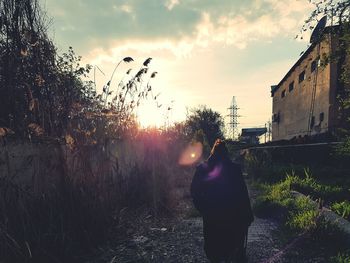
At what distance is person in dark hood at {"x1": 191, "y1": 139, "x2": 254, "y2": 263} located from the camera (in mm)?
3842

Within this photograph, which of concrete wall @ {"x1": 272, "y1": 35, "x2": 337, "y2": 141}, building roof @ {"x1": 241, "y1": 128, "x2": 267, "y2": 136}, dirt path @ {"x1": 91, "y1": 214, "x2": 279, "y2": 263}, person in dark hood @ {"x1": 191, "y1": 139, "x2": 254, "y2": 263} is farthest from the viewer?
building roof @ {"x1": 241, "y1": 128, "x2": 267, "y2": 136}

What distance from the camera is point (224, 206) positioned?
3.86m

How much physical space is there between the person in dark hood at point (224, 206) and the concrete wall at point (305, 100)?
10.1 meters

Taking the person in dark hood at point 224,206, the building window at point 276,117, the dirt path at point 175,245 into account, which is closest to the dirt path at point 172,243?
the dirt path at point 175,245

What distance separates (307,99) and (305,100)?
1.60 ft

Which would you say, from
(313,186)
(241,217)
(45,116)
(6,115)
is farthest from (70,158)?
(313,186)

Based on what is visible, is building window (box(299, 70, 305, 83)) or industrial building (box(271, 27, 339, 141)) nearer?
industrial building (box(271, 27, 339, 141))

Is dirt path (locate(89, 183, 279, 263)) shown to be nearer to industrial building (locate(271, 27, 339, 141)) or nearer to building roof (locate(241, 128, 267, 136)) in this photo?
industrial building (locate(271, 27, 339, 141))

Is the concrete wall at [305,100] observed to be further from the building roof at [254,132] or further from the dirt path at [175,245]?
the building roof at [254,132]

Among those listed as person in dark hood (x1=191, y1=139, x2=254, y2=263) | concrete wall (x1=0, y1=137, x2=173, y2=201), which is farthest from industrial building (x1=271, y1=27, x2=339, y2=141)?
concrete wall (x1=0, y1=137, x2=173, y2=201)

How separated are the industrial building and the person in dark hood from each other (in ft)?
19.9

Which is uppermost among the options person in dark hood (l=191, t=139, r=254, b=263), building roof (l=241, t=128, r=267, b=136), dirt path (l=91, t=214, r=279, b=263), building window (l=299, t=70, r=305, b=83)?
building window (l=299, t=70, r=305, b=83)

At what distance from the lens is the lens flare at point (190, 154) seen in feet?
43.2

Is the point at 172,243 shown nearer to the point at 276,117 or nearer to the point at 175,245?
the point at 175,245
